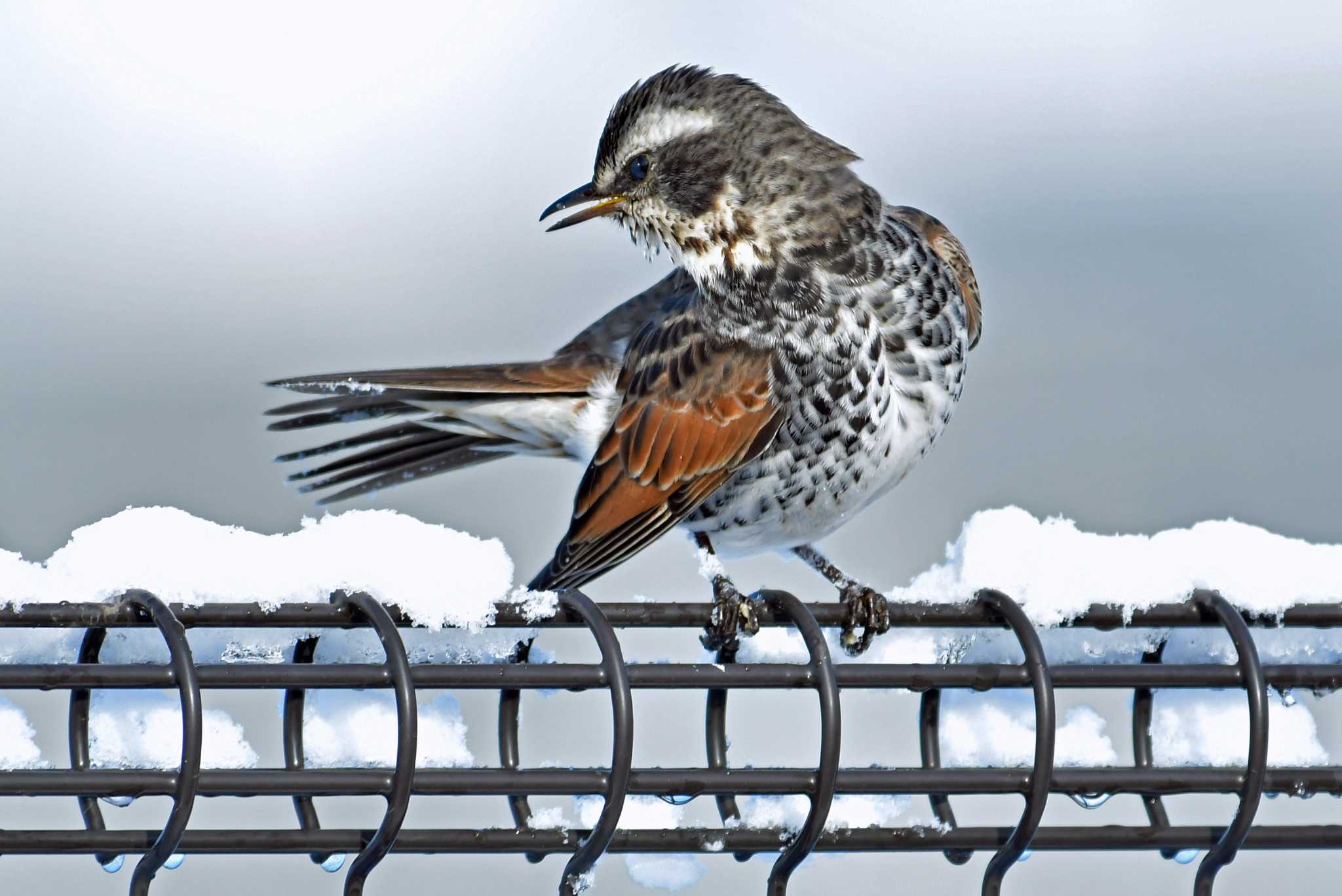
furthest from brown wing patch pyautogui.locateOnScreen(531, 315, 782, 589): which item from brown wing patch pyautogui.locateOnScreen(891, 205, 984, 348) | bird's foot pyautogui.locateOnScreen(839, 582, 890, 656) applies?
brown wing patch pyautogui.locateOnScreen(891, 205, 984, 348)

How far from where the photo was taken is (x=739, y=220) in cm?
410

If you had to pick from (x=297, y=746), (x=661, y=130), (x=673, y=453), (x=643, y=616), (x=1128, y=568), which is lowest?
(x=297, y=746)

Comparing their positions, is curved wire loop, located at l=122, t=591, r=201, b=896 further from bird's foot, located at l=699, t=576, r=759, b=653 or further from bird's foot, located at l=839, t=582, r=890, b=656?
bird's foot, located at l=839, t=582, r=890, b=656

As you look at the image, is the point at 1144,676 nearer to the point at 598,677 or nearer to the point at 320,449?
the point at 598,677

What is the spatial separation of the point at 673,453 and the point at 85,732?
2233mm

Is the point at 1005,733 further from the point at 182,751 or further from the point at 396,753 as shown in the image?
the point at 182,751

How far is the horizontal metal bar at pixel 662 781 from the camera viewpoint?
67.3 inches

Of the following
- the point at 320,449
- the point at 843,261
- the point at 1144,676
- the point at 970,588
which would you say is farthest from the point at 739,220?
the point at 1144,676

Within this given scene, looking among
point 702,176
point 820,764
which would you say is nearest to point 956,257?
point 702,176

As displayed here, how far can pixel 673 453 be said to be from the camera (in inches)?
156

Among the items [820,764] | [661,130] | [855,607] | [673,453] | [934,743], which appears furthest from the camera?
[661,130]

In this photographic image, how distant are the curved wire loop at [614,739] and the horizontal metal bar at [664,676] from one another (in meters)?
0.02

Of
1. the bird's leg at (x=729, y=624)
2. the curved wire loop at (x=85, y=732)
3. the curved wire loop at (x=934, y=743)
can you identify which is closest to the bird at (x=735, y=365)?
the bird's leg at (x=729, y=624)

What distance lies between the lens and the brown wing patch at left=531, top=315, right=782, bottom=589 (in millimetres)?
3867
